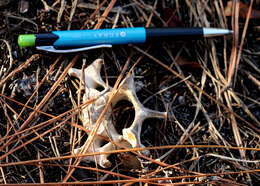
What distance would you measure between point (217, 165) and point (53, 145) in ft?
3.28

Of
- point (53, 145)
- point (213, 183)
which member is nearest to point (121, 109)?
point (53, 145)

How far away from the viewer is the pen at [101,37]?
72.1 inches

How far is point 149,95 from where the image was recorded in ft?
6.28

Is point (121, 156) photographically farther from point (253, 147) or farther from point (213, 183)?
point (253, 147)

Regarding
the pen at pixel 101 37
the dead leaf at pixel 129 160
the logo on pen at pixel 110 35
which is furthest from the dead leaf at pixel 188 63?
the dead leaf at pixel 129 160

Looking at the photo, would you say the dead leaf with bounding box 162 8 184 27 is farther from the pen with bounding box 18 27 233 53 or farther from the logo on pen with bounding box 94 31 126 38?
the logo on pen with bounding box 94 31 126 38

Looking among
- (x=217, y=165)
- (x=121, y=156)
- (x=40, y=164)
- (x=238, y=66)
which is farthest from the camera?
(x=238, y=66)

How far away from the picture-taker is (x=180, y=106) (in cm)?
193

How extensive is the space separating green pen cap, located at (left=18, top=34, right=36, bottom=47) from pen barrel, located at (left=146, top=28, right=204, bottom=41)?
72 centimetres

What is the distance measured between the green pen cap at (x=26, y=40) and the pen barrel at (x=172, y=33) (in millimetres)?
720

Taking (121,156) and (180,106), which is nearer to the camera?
(121,156)

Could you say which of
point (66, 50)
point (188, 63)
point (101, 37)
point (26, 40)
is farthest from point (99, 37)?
point (188, 63)

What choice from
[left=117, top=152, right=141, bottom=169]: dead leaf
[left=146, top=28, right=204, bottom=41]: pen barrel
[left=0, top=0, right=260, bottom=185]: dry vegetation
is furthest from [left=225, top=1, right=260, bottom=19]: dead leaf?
[left=117, top=152, right=141, bottom=169]: dead leaf

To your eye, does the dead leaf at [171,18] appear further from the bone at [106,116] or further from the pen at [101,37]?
the bone at [106,116]
